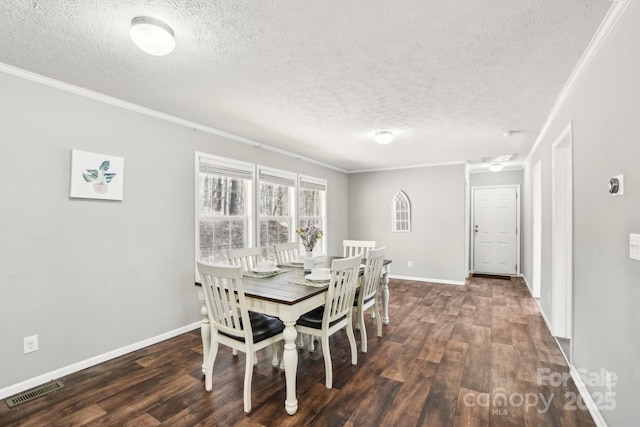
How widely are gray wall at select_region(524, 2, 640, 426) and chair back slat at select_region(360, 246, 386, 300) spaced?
60.8 inches

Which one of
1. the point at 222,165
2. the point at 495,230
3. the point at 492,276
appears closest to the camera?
the point at 222,165

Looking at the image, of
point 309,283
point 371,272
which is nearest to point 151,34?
point 309,283

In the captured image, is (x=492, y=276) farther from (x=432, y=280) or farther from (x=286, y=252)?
(x=286, y=252)

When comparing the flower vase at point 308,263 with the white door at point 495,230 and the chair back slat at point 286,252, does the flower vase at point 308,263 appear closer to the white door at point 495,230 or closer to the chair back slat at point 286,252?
the chair back slat at point 286,252

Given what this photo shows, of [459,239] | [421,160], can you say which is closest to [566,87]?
[421,160]

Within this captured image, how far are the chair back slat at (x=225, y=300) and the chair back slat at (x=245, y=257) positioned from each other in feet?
2.94

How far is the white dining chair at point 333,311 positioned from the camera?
7.57 ft

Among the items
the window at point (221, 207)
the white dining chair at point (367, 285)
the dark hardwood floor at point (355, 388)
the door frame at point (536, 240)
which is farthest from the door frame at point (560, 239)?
the window at point (221, 207)

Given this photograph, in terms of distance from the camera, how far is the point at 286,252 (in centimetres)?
392

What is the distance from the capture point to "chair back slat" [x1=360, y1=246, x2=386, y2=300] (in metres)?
2.89

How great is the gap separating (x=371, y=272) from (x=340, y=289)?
26.0 inches

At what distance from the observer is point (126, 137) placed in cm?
288

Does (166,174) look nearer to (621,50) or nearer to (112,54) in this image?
(112,54)

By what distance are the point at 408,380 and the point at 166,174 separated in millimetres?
3061
